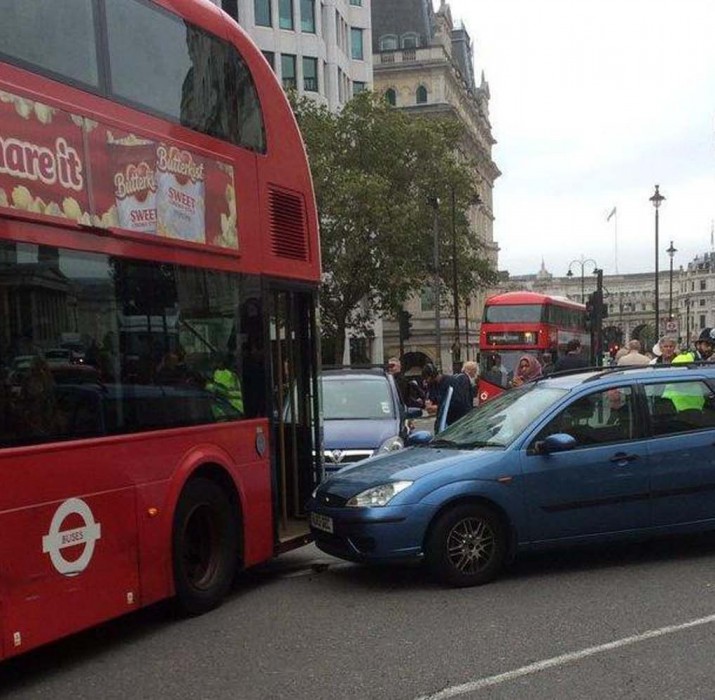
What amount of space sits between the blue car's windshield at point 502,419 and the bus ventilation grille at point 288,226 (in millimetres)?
2039

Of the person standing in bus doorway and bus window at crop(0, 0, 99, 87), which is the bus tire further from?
bus window at crop(0, 0, 99, 87)

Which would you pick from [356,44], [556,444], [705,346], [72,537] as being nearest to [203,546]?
[72,537]

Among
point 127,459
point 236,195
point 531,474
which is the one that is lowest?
point 531,474

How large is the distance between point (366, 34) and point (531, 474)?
57061mm

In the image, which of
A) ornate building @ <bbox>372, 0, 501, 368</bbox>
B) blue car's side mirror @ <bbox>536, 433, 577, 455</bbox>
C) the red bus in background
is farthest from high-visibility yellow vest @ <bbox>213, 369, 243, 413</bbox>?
ornate building @ <bbox>372, 0, 501, 368</bbox>

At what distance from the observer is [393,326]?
69.1m

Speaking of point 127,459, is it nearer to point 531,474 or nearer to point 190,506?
point 190,506

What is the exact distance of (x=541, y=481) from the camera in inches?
289

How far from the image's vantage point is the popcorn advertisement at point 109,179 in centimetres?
505

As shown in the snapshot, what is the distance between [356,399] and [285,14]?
144 ft

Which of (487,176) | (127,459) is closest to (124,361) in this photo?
(127,459)

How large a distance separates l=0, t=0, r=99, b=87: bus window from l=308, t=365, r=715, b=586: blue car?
361cm

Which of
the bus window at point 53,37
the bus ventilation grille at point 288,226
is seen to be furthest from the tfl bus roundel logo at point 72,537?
the bus ventilation grille at point 288,226

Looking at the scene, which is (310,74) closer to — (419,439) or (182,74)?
(419,439)
